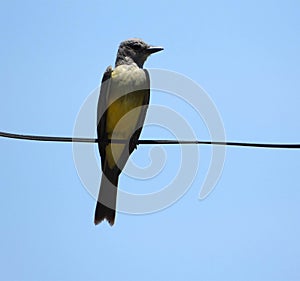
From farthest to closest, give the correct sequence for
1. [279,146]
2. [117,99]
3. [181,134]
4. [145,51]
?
[145,51], [117,99], [181,134], [279,146]

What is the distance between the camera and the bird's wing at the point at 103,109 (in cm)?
734

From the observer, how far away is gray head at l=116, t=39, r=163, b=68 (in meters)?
7.95

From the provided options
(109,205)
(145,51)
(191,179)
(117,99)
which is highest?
(145,51)

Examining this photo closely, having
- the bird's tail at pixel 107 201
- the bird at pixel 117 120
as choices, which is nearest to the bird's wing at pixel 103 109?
the bird at pixel 117 120

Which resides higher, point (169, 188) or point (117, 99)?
point (117, 99)

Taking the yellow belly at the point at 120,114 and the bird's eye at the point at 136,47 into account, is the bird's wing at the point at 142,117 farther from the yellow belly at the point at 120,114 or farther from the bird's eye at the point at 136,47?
the bird's eye at the point at 136,47

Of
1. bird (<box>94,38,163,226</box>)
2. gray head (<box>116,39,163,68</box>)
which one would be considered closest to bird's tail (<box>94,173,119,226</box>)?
bird (<box>94,38,163,226</box>)

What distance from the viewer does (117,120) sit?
7.36m

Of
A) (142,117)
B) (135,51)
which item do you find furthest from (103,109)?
(135,51)

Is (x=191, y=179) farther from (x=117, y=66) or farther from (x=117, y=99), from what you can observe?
(x=117, y=66)

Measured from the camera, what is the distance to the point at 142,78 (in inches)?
302

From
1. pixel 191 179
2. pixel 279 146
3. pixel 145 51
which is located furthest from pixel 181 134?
pixel 279 146

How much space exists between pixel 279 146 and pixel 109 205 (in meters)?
3.02

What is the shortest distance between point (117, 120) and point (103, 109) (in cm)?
22
